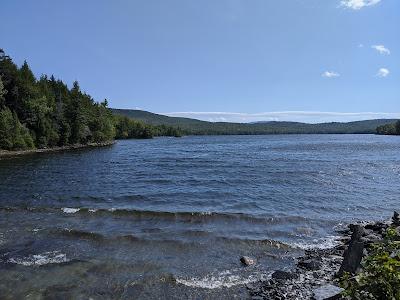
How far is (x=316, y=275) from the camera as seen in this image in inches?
634

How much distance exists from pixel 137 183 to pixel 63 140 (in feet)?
247

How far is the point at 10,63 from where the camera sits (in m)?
96.6

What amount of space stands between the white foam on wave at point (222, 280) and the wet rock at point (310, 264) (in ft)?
6.35

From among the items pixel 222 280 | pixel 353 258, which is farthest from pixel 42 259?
pixel 353 258

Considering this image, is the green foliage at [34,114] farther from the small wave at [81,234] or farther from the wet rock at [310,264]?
the wet rock at [310,264]

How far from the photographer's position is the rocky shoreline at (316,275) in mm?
13805

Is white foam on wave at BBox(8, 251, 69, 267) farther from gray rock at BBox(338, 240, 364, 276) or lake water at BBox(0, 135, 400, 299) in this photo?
gray rock at BBox(338, 240, 364, 276)

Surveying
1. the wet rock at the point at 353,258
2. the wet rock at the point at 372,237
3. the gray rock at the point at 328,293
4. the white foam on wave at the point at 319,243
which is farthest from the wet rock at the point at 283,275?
the wet rock at the point at 372,237

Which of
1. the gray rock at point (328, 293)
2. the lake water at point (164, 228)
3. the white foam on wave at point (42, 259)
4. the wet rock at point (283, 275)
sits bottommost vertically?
the lake water at point (164, 228)

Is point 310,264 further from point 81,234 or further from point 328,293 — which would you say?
point 81,234

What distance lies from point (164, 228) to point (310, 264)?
998 cm

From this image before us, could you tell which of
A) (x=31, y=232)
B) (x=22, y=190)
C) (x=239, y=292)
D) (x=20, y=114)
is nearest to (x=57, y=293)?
(x=239, y=292)

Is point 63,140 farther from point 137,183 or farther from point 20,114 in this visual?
point 137,183

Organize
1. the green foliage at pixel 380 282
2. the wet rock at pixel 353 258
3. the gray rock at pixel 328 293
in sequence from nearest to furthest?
the green foliage at pixel 380 282 < the gray rock at pixel 328 293 < the wet rock at pixel 353 258
